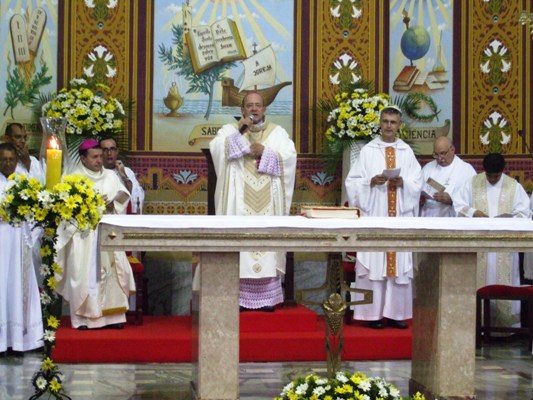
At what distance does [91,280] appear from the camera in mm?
8492

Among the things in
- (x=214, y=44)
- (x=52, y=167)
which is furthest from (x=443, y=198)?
(x=52, y=167)

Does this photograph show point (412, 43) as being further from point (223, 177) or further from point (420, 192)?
point (223, 177)

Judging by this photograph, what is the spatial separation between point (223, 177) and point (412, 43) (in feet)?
11.3

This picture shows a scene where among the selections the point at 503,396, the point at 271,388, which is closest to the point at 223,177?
the point at 271,388

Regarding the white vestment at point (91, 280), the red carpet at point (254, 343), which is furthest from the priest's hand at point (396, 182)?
the white vestment at point (91, 280)

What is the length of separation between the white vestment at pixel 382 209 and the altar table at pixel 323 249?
2.47m

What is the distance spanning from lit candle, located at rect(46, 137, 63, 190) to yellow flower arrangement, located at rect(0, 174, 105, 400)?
5 centimetres

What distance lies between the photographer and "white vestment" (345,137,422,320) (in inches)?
356

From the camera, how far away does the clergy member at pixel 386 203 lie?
29.6 ft

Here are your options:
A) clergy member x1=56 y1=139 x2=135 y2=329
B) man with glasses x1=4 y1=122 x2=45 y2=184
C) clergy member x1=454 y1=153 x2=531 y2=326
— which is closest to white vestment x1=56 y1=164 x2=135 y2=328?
clergy member x1=56 y1=139 x2=135 y2=329

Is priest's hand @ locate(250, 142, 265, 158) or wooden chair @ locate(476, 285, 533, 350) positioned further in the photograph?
wooden chair @ locate(476, 285, 533, 350)

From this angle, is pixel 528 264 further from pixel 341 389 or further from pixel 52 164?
pixel 52 164

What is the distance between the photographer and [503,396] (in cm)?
681

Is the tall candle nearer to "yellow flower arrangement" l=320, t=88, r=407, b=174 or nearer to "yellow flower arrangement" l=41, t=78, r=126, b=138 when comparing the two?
"yellow flower arrangement" l=41, t=78, r=126, b=138
